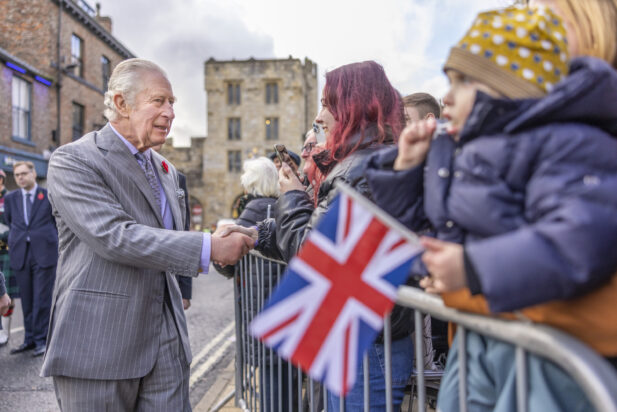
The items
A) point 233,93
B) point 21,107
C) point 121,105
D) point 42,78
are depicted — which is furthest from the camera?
point 233,93

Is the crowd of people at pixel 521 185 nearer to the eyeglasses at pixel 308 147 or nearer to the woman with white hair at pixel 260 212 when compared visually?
the eyeglasses at pixel 308 147

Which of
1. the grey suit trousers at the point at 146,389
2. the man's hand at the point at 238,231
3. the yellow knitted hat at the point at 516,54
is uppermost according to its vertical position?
the yellow knitted hat at the point at 516,54

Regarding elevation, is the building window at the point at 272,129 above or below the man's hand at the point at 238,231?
above

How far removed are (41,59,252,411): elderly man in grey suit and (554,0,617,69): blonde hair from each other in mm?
1696

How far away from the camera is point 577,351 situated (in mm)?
922

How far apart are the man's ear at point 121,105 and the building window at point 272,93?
130 ft

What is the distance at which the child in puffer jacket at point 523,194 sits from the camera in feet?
3.05

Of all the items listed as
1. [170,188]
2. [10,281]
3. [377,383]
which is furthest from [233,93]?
[377,383]

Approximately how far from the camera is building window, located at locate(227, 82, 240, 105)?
41.5 m

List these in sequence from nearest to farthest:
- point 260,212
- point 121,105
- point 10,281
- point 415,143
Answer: point 415,143 < point 121,105 < point 260,212 < point 10,281

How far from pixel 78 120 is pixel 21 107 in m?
4.00

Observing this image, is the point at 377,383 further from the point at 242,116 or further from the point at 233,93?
the point at 233,93

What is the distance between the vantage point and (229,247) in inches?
92.0

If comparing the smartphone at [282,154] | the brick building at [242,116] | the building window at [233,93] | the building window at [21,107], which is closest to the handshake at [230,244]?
the smartphone at [282,154]
